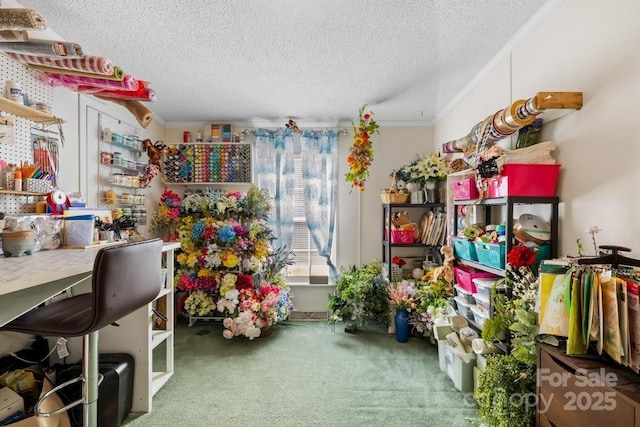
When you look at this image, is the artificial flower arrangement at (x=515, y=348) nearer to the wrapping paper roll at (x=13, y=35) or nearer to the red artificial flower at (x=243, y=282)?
the red artificial flower at (x=243, y=282)

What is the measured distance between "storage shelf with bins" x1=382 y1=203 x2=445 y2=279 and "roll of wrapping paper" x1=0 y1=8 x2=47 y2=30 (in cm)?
273

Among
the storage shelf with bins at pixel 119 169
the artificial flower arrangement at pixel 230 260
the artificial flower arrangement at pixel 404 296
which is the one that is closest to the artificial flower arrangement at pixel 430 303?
the artificial flower arrangement at pixel 404 296

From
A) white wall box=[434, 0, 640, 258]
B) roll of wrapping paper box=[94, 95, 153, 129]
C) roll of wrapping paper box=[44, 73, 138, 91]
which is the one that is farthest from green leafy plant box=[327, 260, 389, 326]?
roll of wrapping paper box=[44, 73, 138, 91]

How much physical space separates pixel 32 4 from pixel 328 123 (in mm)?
2497

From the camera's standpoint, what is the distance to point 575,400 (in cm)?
104

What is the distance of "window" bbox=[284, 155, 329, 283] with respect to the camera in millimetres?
3525

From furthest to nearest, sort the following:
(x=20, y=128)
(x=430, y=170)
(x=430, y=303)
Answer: (x=430, y=170)
(x=430, y=303)
(x=20, y=128)

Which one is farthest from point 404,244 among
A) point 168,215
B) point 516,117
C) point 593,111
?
point 168,215

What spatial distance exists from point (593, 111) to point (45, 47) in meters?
2.48

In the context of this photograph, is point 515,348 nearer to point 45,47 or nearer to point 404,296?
point 404,296

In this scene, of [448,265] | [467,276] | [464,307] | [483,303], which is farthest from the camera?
[448,265]

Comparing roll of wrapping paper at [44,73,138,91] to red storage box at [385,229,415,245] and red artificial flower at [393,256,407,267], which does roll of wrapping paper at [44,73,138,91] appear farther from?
red artificial flower at [393,256,407,267]

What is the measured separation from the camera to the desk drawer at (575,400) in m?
0.89

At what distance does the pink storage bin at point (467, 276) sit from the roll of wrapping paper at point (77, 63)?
2.42m
